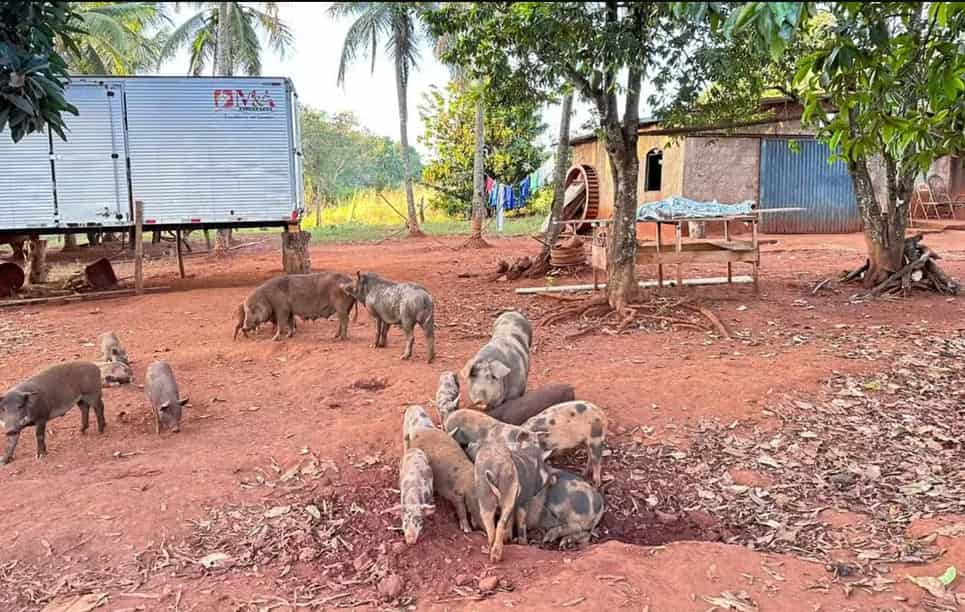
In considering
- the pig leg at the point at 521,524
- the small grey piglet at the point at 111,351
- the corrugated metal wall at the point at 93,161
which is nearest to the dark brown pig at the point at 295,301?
the small grey piglet at the point at 111,351

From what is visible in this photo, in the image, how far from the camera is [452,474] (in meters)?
4.61

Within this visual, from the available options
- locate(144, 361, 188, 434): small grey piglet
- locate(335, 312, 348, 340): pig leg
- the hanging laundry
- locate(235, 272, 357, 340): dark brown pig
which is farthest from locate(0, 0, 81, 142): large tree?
the hanging laundry

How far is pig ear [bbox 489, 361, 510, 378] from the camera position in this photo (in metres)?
5.61

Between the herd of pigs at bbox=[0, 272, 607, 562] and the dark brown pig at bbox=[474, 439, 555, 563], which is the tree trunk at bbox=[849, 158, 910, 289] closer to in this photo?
the herd of pigs at bbox=[0, 272, 607, 562]

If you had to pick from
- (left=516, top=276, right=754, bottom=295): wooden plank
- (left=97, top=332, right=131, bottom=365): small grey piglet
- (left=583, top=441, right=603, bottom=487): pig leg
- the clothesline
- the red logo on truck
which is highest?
the red logo on truck

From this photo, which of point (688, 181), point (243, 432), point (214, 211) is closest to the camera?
point (243, 432)

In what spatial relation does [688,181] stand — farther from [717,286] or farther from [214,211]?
[214,211]

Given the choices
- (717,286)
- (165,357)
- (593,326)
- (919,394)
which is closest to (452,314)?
(593,326)

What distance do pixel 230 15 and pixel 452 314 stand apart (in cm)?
1543

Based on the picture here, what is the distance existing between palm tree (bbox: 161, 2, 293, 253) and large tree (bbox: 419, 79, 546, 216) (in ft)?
22.9

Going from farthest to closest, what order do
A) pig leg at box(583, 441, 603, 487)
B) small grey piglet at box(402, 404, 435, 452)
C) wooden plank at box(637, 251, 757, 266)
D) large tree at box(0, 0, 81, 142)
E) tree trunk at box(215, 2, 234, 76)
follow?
tree trunk at box(215, 2, 234, 76) < wooden plank at box(637, 251, 757, 266) < large tree at box(0, 0, 81, 142) < small grey piglet at box(402, 404, 435, 452) < pig leg at box(583, 441, 603, 487)

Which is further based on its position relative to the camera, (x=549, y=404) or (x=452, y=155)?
(x=452, y=155)

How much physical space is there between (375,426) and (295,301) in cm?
355

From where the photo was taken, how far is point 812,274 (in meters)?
13.3
